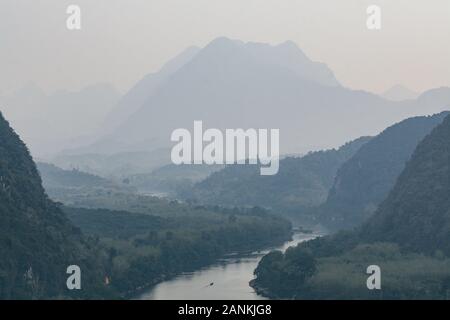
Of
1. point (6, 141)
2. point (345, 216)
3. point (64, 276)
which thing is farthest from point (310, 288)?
point (345, 216)

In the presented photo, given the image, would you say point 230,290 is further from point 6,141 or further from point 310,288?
point 6,141

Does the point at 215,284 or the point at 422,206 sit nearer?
the point at 215,284

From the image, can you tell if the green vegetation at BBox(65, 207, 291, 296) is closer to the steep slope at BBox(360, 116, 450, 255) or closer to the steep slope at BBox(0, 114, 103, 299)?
the steep slope at BBox(0, 114, 103, 299)

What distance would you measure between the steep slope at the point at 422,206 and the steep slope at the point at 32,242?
4110 centimetres

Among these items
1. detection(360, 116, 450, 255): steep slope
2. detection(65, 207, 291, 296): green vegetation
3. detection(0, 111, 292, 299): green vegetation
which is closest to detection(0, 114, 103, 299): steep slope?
detection(0, 111, 292, 299): green vegetation

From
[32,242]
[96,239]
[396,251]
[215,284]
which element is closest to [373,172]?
[396,251]

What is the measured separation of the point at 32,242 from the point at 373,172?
4150 inches

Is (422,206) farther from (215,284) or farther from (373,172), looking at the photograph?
(373,172)

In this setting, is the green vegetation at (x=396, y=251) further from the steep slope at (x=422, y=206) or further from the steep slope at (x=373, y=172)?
the steep slope at (x=373, y=172)

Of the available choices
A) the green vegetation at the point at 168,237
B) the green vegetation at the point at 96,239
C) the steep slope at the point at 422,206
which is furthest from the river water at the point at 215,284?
the steep slope at the point at 422,206

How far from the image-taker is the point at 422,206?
12019 cm

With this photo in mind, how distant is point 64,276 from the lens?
89.4 m
